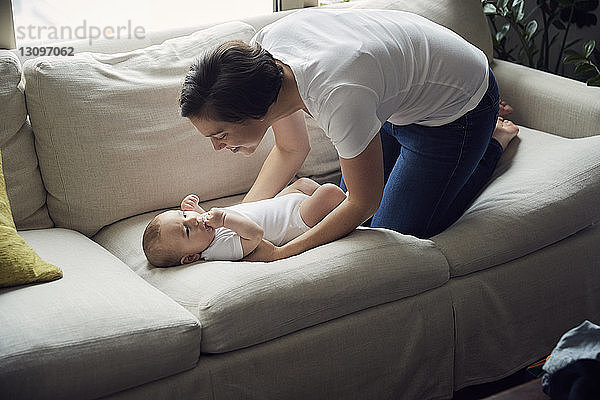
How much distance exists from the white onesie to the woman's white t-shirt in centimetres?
39

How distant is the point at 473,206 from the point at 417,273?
1.37 ft

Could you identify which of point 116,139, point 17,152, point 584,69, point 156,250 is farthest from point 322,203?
point 584,69

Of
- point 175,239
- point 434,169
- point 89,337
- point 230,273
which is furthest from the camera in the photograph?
point 434,169

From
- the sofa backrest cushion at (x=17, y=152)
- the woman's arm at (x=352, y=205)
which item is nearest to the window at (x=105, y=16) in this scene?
the sofa backrest cushion at (x=17, y=152)

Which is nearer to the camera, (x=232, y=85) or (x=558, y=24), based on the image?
(x=232, y=85)

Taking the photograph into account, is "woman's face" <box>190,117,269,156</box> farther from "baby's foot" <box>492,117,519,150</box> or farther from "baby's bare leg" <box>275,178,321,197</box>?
"baby's foot" <box>492,117,519,150</box>

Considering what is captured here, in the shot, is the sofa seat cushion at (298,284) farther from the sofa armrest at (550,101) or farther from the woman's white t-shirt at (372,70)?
the sofa armrest at (550,101)

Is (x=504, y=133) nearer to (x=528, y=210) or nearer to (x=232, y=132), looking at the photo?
(x=528, y=210)

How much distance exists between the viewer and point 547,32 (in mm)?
3543

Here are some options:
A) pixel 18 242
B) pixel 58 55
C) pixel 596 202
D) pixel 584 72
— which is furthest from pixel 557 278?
pixel 58 55

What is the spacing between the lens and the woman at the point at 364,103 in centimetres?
178

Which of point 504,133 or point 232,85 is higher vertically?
point 232,85
